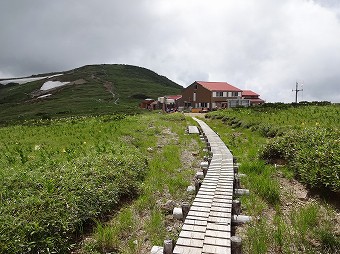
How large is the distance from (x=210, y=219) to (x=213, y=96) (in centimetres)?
7244

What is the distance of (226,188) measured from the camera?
33.1 ft

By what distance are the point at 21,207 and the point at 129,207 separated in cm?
363

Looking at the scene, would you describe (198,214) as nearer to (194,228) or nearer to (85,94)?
(194,228)

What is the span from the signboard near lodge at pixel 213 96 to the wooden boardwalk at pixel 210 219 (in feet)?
220

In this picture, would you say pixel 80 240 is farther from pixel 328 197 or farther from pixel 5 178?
pixel 328 197

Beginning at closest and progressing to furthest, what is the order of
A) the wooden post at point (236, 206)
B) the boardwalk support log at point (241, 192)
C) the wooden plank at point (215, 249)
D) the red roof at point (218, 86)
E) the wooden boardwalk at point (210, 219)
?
the wooden plank at point (215, 249)
the wooden boardwalk at point (210, 219)
the wooden post at point (236, 206)
the boardwalk support log at point (241, 192)
the red roof at point (218, 86)

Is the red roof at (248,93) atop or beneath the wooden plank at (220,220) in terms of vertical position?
atop


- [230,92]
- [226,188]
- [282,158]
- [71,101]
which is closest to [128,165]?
[226,188]

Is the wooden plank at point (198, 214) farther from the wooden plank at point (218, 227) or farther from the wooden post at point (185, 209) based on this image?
the wooden plank at point (218, 227)

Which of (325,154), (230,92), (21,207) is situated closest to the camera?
(21,207)

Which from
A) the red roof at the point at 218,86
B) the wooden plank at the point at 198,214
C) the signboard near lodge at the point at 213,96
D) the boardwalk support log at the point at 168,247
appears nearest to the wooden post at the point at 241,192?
the wooden plank at the point at 198,214

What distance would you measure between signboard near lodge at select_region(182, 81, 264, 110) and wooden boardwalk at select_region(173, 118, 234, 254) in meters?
67.0

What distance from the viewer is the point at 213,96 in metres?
78.4

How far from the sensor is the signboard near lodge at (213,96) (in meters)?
78.4
